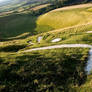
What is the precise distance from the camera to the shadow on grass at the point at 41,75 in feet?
42.0

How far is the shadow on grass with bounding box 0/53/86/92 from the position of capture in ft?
42.0

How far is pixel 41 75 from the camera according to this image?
14.2 metres

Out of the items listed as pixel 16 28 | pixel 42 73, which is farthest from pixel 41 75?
pixel 16 28

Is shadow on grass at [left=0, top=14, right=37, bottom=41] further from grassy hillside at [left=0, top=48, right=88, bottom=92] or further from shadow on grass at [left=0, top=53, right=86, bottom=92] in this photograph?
shadow on grass at [left=0, top=53, right=86, bottom=92]

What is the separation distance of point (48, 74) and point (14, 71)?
4370mm

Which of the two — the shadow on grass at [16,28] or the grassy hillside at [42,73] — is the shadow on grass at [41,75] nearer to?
the grassy hillside at [42,73]

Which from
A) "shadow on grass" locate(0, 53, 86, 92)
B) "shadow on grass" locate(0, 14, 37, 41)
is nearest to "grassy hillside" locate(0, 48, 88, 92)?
"shadow on grass" locate(0, 53, 86, 92)

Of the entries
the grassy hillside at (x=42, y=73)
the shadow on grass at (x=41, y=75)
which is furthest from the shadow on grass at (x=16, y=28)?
the shadow on grass at (x=41, y=75)

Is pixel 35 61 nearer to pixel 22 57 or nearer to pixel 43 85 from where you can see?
pixel 22 57

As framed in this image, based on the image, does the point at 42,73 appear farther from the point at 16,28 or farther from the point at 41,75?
the point at 16,28

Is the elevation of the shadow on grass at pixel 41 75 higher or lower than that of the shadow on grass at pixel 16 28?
higher

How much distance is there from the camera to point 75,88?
12.5 m

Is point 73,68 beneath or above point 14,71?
beneath

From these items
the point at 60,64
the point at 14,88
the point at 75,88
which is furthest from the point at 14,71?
the point at 75,88
